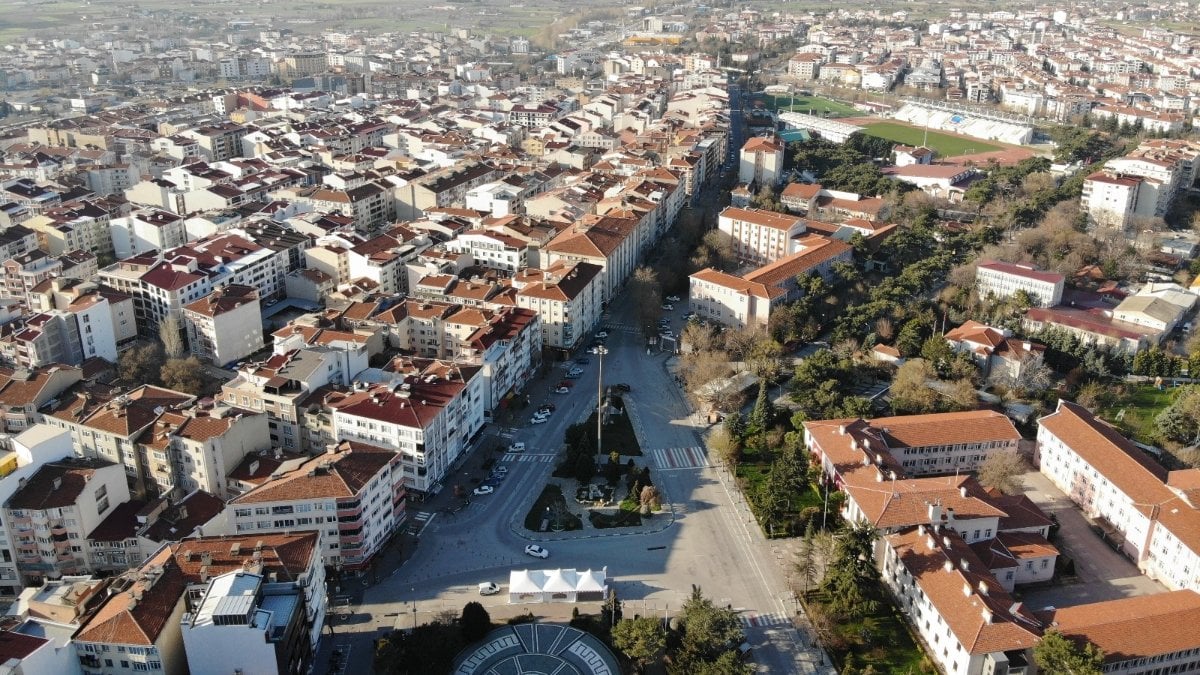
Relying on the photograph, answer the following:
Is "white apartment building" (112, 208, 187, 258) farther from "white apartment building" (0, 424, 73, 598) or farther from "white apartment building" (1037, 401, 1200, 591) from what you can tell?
"white apartment building" (1037, 401, 1200, 591)

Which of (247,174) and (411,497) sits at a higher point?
(247,174)

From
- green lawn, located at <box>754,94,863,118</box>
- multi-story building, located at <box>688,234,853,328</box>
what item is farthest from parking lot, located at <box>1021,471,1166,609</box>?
green lawn, located at <box>754,94,863,118</box>

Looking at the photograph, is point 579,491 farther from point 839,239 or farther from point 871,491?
point 839,239

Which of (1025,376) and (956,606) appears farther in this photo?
(1025,376)

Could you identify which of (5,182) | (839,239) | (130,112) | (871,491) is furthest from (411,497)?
(130,112)

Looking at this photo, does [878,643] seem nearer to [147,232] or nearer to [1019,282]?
[1019,282]

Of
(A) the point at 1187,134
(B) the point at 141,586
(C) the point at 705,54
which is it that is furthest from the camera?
(C) the point at 705,54

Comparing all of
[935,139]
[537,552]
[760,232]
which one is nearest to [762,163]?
[760,232]
